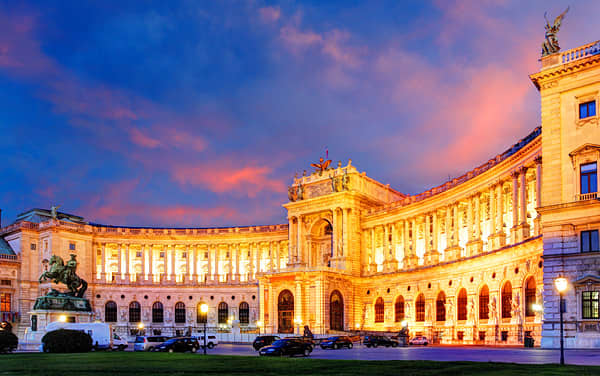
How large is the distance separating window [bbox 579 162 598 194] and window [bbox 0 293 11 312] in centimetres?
9513

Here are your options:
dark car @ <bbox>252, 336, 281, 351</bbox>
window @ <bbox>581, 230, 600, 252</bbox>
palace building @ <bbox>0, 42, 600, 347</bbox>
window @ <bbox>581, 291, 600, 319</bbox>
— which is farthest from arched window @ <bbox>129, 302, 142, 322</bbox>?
window @ <bbox>581, 230, 600, 252</bbox>

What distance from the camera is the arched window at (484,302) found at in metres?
74.0

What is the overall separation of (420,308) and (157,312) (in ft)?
187

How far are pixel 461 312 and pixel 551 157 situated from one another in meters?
32.9

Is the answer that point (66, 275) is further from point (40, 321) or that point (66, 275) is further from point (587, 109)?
point (587, 109)

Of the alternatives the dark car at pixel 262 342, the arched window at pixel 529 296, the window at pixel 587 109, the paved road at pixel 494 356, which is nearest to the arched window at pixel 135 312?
the dark car at pixel 262 342

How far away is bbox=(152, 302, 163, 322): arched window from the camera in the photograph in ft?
411

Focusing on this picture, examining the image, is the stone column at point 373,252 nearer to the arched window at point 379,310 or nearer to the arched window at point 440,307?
the arched window at point 379,310

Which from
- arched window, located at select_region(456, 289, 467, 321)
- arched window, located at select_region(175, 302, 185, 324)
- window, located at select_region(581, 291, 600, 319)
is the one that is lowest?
arched window, located at select_region(175, 302, 185, 324)

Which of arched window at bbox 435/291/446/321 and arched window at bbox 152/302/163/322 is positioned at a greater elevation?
arched window at bbox 435/291/446/321

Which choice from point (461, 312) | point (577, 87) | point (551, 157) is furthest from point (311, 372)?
point (461, 312)

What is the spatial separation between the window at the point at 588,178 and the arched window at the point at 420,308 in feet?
142

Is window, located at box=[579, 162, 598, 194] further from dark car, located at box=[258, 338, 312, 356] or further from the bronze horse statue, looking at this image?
the bronze horse statue

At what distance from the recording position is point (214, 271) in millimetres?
126562
